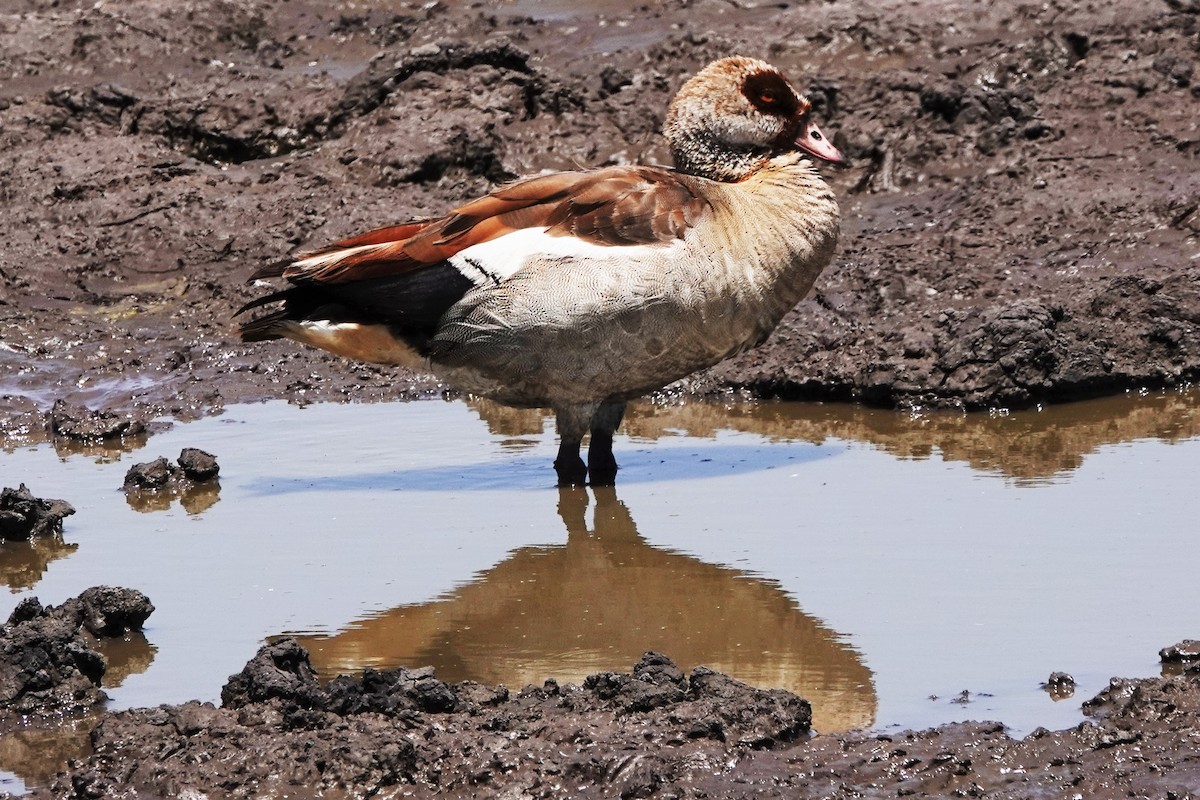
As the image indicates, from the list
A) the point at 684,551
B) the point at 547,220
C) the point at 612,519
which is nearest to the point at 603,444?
the point at 612,519

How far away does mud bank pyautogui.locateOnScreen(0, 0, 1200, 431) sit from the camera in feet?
30.7

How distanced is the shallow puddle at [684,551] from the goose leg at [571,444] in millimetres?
104

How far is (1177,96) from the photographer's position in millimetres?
11703

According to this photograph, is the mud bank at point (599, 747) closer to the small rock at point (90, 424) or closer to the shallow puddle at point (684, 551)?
the shallow puddle at point (684, 551)

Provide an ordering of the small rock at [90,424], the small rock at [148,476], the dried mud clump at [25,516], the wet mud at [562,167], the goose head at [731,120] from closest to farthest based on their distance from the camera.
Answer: the wet mud at [562,167] < the dried mud clump at [25,516] < the small rock at [148,476] < the goose head at [731,120] < the small rock at [90,424]

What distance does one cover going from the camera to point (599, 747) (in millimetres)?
4543

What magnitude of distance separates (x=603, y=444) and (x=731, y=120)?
1.45 meters

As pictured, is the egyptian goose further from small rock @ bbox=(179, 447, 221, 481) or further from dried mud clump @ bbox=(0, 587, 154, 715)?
dried mud clump @ bbox=(0, 587, 154, 715)

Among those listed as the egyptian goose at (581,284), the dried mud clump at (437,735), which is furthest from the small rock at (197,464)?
the dried mud clump at (437,735)

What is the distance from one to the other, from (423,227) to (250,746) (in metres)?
3.53

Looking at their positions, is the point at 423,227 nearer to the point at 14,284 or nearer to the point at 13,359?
the point at 13,359

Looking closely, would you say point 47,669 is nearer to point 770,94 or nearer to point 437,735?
point 437,735

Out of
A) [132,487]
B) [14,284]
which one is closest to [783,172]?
[132,487]

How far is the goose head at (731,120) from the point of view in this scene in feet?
26.4
